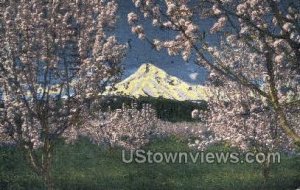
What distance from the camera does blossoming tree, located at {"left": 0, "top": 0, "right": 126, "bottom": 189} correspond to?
12711 mm

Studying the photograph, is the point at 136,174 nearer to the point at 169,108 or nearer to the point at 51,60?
the point at 51,60

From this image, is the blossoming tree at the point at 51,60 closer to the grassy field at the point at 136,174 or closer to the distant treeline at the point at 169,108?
the grassy field at the point at 136,174

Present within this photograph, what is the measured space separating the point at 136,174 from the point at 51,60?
34.9ft

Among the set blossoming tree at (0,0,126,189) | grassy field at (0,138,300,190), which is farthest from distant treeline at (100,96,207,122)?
blossoming tree at (0,0,126,189)

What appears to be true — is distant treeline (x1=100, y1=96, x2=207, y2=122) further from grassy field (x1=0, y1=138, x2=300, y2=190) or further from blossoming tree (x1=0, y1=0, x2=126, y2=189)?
blossoming tree (x1=0, y1=0, x2=126, y2=189)

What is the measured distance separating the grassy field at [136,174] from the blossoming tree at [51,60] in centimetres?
538

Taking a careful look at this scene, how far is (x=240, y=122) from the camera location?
68.2 ft

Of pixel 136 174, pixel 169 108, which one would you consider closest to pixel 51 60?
pixel 136 174

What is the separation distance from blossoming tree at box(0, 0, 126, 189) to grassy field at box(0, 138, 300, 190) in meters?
5.38

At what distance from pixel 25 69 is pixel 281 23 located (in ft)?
22.4

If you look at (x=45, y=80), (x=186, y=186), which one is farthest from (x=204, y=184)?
(x=45, y=80)

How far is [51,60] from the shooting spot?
12852 mm

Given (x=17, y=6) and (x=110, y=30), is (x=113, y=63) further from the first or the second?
(x=17, y=6)

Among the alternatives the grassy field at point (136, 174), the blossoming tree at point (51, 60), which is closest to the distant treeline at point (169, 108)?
the grassy field at point (136, 174)
